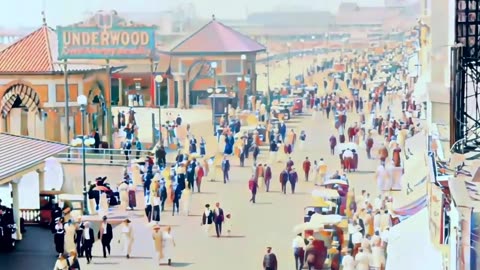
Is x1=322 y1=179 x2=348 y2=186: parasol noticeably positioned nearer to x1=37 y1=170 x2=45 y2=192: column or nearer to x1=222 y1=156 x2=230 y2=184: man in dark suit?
x1=222 y1=156 x2=230 y2=184: man in dark suit

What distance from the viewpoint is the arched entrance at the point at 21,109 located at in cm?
589

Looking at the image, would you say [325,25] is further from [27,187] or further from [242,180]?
[27,187]

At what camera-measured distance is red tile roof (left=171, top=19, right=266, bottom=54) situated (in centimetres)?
566

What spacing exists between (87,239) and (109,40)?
107cm

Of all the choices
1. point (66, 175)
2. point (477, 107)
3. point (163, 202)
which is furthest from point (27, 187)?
point (477, 107)

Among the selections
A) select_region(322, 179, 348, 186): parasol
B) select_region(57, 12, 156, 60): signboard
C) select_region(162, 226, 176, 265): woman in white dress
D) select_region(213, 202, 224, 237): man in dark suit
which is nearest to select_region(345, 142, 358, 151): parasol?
select_region(322, 179, 348, 186): parasol

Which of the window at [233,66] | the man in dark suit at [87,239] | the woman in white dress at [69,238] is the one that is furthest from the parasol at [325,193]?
the woman in white dress at [69,238]

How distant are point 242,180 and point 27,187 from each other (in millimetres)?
1162

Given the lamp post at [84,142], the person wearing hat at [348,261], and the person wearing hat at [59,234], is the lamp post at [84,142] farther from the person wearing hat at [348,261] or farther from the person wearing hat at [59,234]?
the person wearing hat at [348,261]

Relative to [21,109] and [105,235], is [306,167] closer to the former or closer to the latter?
[105,235]

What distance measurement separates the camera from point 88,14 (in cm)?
582

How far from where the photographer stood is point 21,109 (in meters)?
5.92

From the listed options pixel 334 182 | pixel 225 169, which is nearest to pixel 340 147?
pixel 334 182

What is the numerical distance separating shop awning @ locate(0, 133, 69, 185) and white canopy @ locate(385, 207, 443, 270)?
1853 mm
